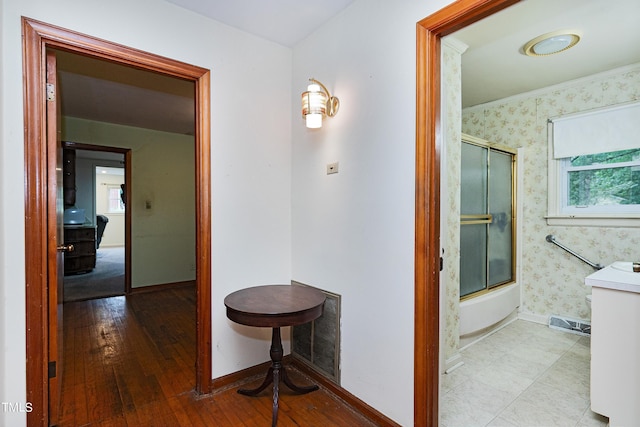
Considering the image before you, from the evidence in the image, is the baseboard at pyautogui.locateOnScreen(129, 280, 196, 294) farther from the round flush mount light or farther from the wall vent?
the round flush mount light

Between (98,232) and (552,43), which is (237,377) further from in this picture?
(98,232)

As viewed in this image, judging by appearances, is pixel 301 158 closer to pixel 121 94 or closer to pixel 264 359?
pixel 264 359

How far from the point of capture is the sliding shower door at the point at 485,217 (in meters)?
2.73

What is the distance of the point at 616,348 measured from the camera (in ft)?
5.43

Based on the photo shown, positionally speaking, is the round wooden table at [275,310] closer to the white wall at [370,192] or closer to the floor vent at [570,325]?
the white wall at [370,192]

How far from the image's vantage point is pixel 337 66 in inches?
78.5

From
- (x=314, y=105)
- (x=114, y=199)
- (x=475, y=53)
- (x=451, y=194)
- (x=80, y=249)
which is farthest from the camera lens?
(x=114, y=199)

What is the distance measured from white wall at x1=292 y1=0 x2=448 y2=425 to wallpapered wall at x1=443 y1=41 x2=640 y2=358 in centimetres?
92

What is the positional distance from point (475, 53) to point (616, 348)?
2223 mm

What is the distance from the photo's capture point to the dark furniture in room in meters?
5.59

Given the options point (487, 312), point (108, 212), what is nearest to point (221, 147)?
point (487, 312)

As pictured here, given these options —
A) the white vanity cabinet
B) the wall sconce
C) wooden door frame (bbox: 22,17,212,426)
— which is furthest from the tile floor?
wooden door frame (bbox: 22,17,212,426)

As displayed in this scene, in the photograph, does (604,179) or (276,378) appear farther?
(604,179)

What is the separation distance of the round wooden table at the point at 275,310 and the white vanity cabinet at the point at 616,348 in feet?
5.11
